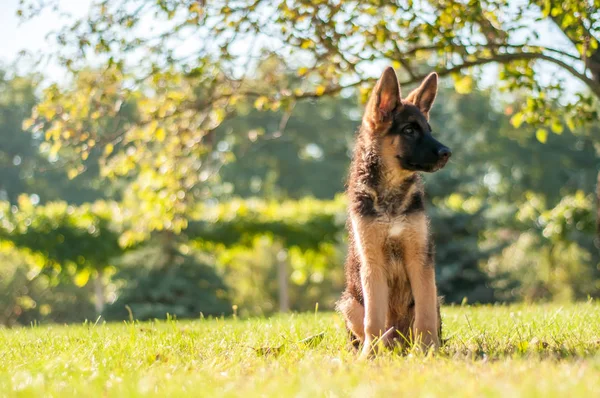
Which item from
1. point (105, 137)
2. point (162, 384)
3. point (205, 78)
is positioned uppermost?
point (205, 78)

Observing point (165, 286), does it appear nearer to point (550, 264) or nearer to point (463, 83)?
point (463, 83)

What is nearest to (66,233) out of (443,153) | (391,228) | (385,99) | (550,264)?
(385,99)

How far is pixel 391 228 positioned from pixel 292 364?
1265 millimetres

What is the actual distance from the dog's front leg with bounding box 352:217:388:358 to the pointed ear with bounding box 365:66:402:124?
0.88 meters

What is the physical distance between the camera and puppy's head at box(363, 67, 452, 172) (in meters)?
5.30

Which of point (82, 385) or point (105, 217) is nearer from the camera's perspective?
point (82, 385)

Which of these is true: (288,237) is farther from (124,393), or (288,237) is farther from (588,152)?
(588,152)

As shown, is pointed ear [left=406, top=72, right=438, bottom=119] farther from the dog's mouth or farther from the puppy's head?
the dog's mouth

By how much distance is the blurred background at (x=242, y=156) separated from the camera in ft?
28.4

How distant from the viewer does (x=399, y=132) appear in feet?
17.9

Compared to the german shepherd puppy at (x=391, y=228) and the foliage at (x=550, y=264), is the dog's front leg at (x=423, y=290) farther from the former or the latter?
the foliage at (x=550, y=264)

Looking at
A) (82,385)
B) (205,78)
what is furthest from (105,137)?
(82,385)

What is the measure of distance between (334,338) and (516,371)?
2.45m

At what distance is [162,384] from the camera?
12.9ft
